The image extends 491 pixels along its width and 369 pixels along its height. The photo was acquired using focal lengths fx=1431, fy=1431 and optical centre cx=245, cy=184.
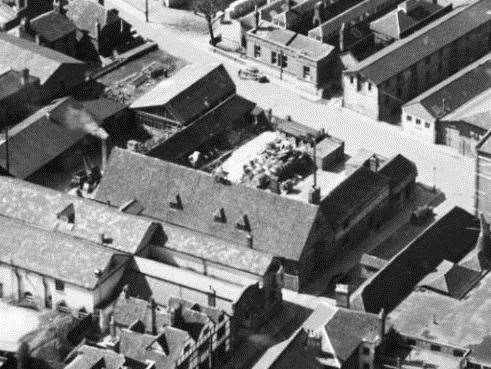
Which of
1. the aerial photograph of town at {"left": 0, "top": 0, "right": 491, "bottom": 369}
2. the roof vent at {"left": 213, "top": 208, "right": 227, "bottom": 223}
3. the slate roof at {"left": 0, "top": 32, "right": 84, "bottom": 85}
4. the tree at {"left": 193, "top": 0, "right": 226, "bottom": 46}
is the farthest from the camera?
the tree at {"left": 193, "top": 0, "right": 226, "bottom": 46}

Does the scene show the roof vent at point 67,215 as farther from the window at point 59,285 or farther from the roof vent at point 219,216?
the roof vent at point 219,216

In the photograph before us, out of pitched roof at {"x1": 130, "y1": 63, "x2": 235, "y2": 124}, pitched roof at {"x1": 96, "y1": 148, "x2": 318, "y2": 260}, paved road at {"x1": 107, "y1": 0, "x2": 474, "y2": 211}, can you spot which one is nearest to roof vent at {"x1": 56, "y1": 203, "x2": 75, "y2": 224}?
pitched roof at {"x1": 96, "y1": 148, "x2": 318, "y2": 260}

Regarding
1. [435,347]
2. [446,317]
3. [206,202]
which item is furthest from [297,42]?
[435,347]

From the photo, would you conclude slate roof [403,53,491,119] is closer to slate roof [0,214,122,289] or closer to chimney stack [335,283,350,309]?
chimney stack [335,283,350,309]

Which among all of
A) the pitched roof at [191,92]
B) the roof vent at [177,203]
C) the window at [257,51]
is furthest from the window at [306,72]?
the roof vent at [177,203]

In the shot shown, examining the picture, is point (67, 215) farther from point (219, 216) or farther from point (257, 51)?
point (257, 51)
